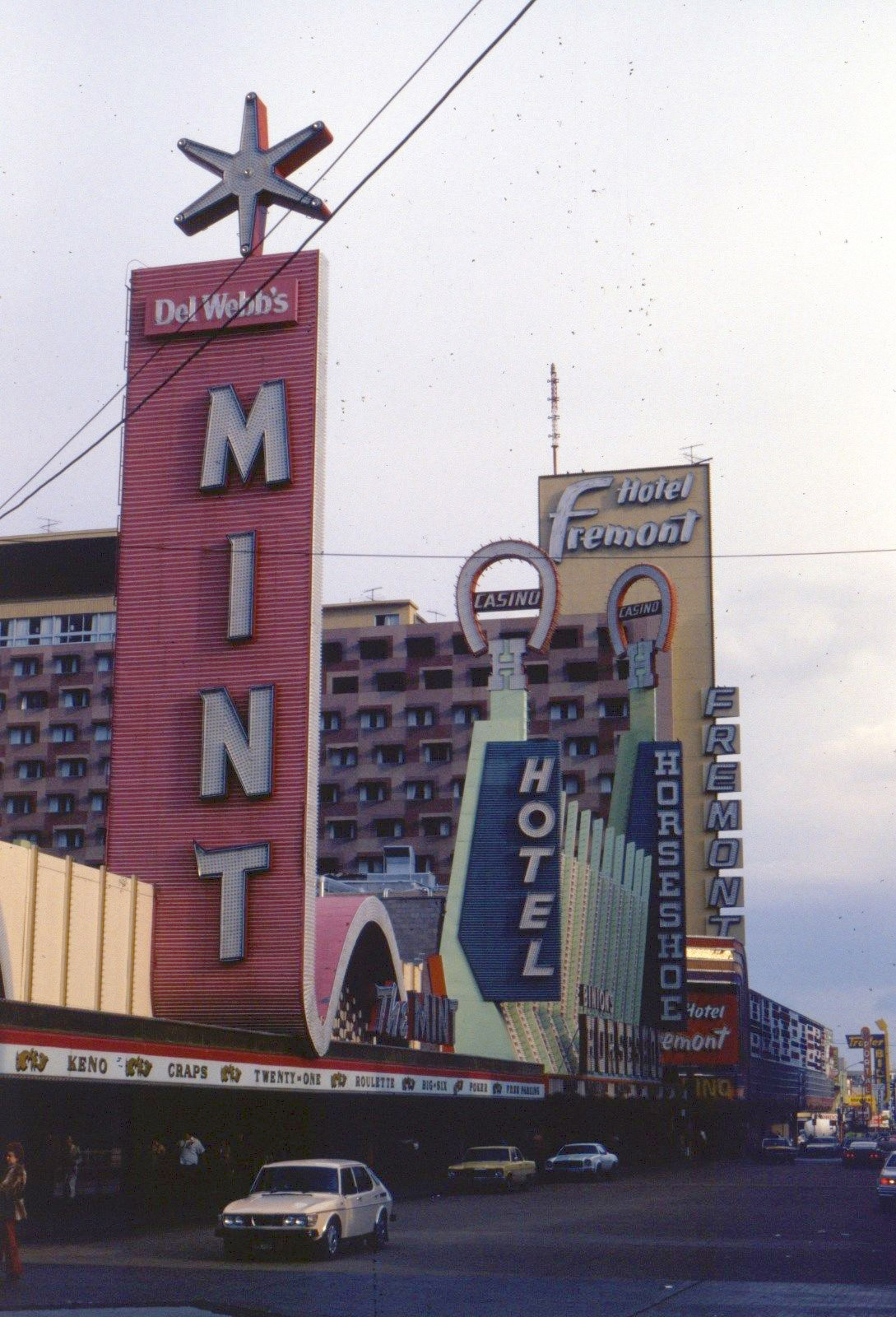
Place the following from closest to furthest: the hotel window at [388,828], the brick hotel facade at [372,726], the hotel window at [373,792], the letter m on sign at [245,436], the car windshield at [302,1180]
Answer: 1. the car windshield at [302,1180]
2. the letter m on sign at [245,436]
3. the hotel window at [388,828]
4. the brick hotel facade at [372,726]
5. the hotel window at [373,792]

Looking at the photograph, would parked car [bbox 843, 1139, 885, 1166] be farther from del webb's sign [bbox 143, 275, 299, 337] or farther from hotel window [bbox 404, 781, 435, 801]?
del webb's sign [bbox 143, 275, 299, 337]

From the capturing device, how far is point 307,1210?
2553cm

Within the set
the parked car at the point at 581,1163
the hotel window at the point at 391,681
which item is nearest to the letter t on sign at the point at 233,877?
the parked car at the point at 581,1163

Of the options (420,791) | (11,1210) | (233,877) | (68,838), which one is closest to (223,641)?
(233,877)

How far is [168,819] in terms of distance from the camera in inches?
1511

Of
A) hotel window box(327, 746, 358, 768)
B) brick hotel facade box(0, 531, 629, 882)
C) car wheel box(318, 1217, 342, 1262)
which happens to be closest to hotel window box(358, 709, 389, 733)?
brick hotel facade box(0, 531, 629, 882)

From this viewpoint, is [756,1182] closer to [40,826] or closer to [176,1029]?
[176,1029]

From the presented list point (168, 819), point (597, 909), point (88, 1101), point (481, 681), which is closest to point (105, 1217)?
point (88, 1101)

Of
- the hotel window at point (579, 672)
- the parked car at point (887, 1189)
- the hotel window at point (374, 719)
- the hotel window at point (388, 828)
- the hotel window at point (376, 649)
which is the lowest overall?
the parked car at point (887, 1189)

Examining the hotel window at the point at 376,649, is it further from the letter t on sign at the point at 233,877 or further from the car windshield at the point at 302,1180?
the car windshield at the point at 302,1180

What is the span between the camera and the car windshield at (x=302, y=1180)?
2645 cm

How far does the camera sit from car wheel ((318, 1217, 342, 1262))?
25578 millimetres

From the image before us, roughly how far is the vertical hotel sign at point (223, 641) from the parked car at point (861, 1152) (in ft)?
160

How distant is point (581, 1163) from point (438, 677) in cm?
6011
